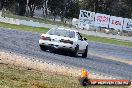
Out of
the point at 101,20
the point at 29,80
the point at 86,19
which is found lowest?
the point at 101,20

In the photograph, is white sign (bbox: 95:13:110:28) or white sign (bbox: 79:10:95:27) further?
white sign (bbox: 95:13:110:28)

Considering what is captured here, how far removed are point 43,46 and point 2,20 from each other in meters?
32.0

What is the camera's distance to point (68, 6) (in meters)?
101

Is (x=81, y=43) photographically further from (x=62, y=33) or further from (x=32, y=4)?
(x=32, y=4)

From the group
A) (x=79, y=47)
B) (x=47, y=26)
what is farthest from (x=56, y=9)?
(x=79, y=47)

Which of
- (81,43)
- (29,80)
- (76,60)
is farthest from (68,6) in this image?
(29,80)

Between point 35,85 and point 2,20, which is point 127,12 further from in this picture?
point 35,85

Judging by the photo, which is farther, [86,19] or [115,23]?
[115,23]

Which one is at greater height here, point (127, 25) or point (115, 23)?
point (115, 23)

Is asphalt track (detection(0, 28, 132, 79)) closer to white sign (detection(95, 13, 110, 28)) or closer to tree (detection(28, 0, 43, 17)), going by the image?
white sign (detection(95, 13, 110, 28))

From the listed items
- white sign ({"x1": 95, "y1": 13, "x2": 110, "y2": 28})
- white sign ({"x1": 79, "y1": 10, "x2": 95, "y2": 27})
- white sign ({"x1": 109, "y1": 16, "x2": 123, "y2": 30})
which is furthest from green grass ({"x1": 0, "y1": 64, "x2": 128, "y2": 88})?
white sign ({"x1": 109, "y1": 16, "x2": 123, "y2": 30})

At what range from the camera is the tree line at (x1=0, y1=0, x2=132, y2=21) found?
300 feet

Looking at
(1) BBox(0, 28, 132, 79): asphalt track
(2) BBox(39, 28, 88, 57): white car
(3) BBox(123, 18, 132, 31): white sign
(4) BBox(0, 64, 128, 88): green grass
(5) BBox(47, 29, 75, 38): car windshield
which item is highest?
(4) BBox(0, 64, 128, 88): green grass

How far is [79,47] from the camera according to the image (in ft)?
77.9
